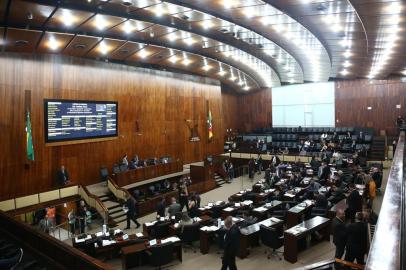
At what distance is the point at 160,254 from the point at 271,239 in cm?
272

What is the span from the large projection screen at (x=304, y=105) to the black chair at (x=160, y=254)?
62.4ft

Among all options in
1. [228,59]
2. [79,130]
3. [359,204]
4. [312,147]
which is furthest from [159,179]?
[312,147]

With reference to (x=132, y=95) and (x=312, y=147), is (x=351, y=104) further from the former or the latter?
(x=132, y=95)

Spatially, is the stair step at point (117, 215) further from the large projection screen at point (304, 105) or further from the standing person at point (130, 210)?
the large projection screen at point (304, 105)

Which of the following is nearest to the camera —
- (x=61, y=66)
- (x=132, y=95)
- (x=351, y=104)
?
(x=61, y=66)

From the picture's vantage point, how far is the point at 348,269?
4.82 metres

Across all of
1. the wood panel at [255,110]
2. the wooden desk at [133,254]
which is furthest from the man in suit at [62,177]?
the wood panel at [255,110]

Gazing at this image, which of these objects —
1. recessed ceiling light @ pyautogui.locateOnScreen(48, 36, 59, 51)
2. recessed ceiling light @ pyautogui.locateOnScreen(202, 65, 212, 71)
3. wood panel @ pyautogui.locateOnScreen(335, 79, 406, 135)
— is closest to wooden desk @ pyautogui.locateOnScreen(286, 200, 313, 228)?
recessed ceiling light @ pyautogui.locateOnScreen(48, 36, 59, 51)

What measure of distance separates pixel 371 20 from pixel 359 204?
17.0ft

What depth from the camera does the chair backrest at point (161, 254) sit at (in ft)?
23.7

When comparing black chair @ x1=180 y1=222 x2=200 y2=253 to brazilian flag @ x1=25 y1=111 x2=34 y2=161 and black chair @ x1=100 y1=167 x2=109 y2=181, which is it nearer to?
brazilian flag @ x1=25 y1=111 x2=34 y2=161

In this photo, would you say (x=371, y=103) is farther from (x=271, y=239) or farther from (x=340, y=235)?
(x=340, y=235)

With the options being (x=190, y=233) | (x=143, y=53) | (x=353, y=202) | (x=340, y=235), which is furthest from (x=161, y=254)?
(x=143, y=53)

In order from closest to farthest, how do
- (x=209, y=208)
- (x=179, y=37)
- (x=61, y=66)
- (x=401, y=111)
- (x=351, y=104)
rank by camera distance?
1. (x=209, y=208)
2. (x=179, y=37)
3. (x=61, y=66)
4. (x=401, y=111)
5. (x=351, y=104)
